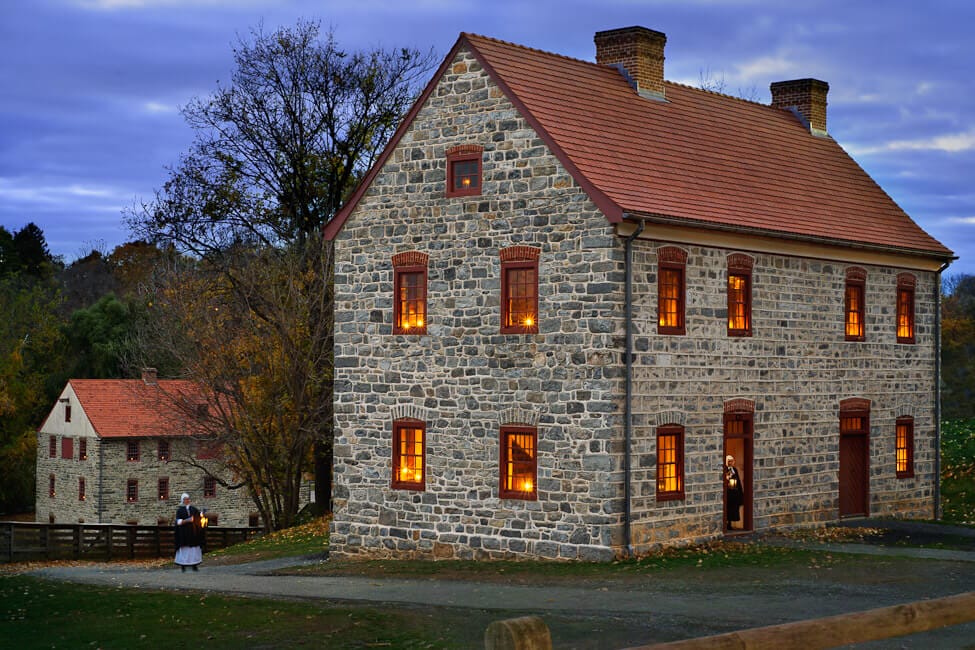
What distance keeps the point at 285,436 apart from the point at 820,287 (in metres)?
16.6

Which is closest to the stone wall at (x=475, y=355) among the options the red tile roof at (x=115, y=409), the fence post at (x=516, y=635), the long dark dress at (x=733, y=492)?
the long dark dress at (x=733, y=492)

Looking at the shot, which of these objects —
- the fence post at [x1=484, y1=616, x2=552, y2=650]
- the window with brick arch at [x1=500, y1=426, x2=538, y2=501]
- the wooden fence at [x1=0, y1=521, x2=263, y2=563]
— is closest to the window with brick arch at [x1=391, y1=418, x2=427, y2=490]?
the window with brick arch at [x1=500, y1=426, x2=538, y2=501]

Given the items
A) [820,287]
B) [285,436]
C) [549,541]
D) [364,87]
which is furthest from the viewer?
[364,87]

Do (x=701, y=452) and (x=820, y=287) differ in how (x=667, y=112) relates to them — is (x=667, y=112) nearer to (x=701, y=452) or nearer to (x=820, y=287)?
(x=820, y=287)

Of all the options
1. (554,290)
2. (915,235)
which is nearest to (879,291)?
(915,235)

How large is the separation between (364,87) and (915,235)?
1728cm

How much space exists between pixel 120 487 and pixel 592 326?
1779 inches

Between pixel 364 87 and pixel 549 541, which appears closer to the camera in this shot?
pixel 549 541

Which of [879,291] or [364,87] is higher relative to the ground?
[364,87]

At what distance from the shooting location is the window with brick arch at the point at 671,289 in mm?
23547

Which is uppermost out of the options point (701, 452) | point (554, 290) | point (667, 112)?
point (667, 112)

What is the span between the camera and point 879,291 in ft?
95.7

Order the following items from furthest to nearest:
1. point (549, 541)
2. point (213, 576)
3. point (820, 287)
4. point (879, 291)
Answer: point (879, 291), point (820, 287), point (213, 576), point (549, 541)

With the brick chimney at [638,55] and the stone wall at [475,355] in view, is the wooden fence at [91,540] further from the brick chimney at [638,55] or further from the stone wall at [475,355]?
the brick chimney at [638,55]
